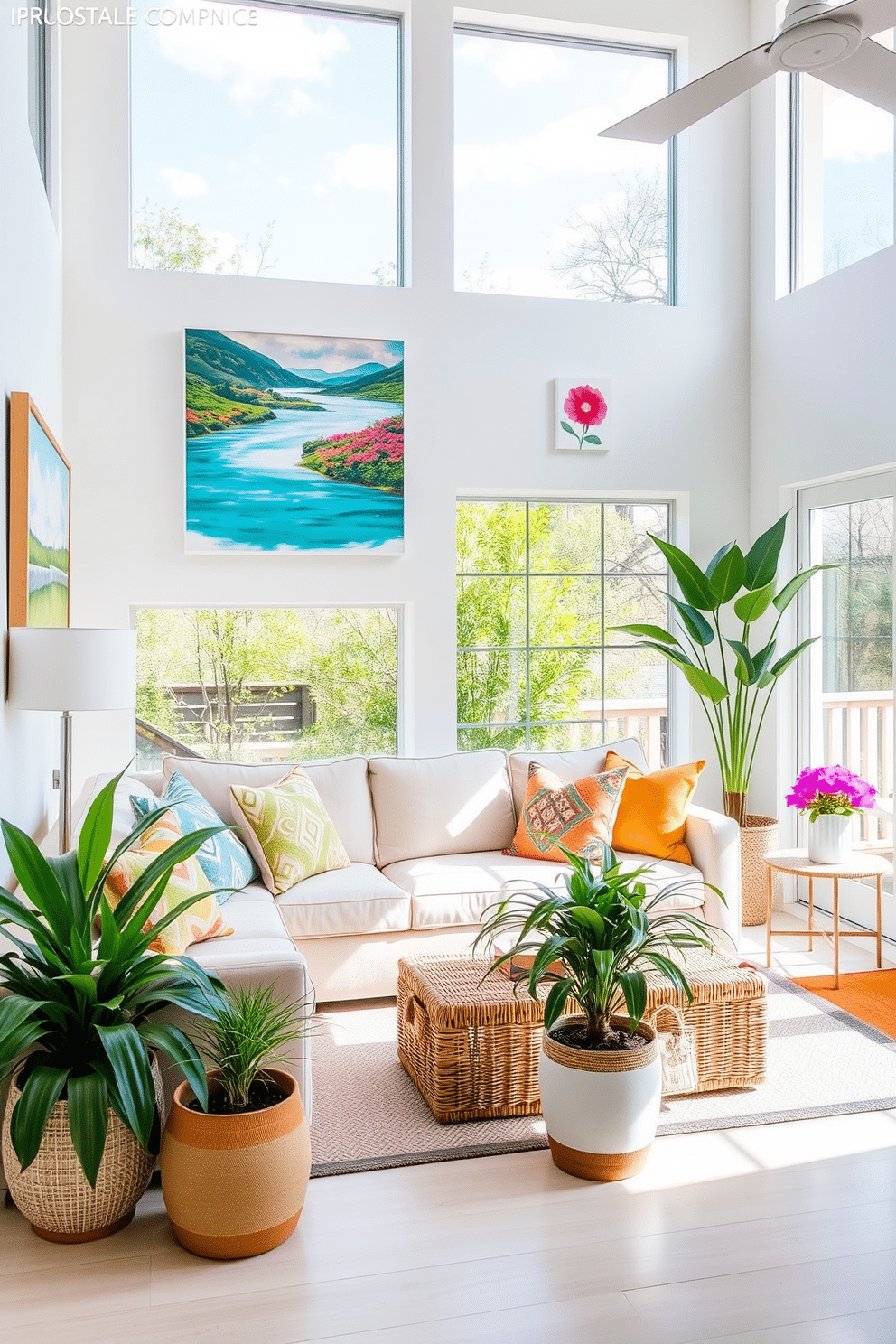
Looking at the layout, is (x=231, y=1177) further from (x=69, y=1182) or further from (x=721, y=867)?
(x=721, y=867)

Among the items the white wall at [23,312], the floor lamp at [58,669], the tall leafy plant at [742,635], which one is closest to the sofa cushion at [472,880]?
the tall leafy plant at [742,635]

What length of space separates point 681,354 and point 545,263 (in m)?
0.77

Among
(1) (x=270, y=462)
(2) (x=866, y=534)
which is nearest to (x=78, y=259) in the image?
(1) (x=270, y=462)

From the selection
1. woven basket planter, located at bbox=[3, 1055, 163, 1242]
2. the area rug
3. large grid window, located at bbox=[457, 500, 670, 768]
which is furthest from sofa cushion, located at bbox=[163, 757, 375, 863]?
woven basket planter, located at bbox=[3, 1055, 163, 1242]

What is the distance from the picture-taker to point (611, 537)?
5219mm

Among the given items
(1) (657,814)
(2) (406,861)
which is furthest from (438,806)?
(1) (657,814)

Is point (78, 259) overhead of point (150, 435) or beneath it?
overhead

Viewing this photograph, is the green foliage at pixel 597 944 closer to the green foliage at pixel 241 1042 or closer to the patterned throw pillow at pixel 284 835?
the green foliage at pixel 241 1042

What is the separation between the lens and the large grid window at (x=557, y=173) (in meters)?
4.95

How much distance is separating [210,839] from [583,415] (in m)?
2.65

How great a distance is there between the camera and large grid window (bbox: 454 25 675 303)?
16.2ft

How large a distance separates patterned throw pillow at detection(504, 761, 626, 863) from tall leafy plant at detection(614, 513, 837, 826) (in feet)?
→ 2.54

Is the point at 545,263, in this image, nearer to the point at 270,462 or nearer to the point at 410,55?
the point at 410,55

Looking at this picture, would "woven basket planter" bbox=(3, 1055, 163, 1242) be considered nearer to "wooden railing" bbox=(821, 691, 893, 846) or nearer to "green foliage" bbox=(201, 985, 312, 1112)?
"green foliage" bbox=(201, 985, 312, 1112)
